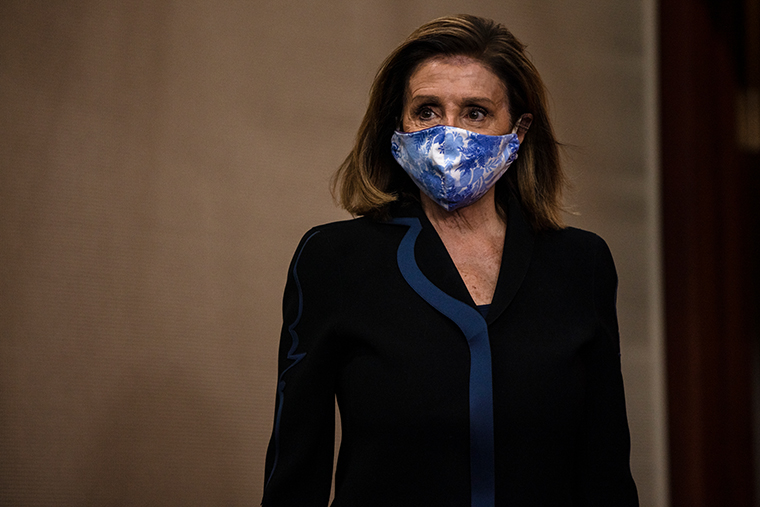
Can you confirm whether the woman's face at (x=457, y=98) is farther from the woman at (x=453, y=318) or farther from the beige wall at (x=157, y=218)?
the beige wall at (x=157, y=218)

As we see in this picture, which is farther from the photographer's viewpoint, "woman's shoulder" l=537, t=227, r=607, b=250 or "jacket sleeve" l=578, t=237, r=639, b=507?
"woman's shoulder" l=537, t=227, r=607, b=250

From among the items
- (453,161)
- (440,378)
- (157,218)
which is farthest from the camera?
(157,218)

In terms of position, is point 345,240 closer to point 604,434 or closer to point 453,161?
point 453,161

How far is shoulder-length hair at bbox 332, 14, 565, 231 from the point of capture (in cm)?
139

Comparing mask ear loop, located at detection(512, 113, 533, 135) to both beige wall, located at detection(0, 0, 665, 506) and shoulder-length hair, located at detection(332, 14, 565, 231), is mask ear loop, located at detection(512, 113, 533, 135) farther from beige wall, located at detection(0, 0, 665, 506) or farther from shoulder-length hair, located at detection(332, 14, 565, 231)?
beige wall, located at detection(0, 0, 665, 506)

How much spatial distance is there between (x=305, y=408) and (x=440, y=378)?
0.24 metres

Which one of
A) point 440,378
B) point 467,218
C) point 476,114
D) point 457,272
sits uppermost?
point 476,114

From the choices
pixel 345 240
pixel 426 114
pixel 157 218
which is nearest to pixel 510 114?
pixel 426 114

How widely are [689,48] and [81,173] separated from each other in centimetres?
193

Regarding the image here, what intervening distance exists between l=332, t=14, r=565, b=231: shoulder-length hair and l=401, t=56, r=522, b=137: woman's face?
2 cm

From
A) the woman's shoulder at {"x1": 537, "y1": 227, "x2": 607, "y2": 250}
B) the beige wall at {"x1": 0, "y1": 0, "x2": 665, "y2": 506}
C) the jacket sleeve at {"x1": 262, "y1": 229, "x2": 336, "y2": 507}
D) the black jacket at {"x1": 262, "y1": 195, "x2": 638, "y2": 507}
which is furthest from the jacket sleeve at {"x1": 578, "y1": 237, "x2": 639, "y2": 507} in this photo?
the beige wall at {"x1": 0, "y1": 0, "x2": 665, "y2": 506}

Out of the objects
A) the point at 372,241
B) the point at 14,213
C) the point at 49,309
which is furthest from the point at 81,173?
the point at 372,241

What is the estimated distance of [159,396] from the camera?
201 centimetres

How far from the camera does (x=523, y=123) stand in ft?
4.76
